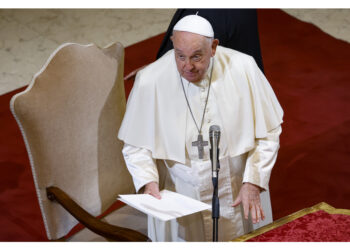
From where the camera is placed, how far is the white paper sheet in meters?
2.49

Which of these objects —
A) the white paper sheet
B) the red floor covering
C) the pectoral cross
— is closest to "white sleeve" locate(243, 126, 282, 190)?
the pectoral cross

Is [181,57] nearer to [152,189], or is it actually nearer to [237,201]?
[152,189]

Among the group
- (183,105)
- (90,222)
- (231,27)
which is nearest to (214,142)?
(183,105)

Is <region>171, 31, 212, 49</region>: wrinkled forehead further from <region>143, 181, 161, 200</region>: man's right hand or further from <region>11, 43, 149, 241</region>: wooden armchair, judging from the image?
<region>143, 181, 161, 200</region>: man's right hand

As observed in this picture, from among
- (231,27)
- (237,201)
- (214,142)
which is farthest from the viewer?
(231,27)

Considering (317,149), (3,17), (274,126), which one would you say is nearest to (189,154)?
(274,126)

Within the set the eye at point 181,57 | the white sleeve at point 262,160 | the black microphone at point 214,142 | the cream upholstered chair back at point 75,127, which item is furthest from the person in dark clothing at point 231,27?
the black microphone at point 214,142

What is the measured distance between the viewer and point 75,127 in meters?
2.96

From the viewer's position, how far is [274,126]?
2988 millimetres

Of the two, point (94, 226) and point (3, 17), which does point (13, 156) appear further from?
point (3, 17)

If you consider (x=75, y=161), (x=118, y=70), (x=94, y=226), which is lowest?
(x=94, y=226)

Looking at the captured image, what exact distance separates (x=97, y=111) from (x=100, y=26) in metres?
4.73

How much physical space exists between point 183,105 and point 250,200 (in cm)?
59

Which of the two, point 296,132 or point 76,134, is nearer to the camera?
point 76,134
